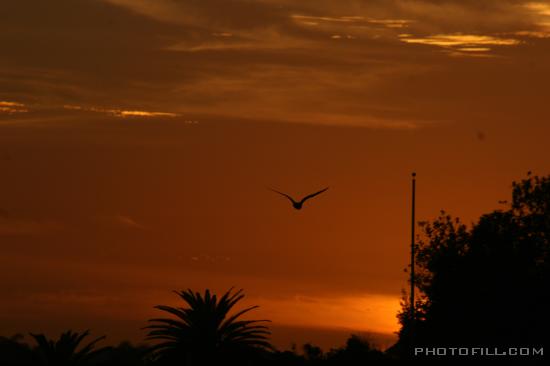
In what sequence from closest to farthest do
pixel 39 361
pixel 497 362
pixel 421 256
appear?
1. pixel 497 362
2. pixel 39 361
3. pixel 421 256

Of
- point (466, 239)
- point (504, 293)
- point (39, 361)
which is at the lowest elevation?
point (39, 361)

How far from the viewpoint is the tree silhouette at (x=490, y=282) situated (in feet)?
270

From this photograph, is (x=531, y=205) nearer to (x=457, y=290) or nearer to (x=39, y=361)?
(x=457, y=290)

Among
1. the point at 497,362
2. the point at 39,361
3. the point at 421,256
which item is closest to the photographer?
the point at 497,362

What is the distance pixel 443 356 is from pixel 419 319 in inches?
326

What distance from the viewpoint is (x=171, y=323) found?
8362 cm

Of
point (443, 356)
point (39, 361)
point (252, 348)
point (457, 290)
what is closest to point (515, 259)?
point (457, 290)

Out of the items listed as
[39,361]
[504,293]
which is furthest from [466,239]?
[39,361]

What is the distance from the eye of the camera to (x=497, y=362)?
80.3m

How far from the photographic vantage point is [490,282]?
282 feet

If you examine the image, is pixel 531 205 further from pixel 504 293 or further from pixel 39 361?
pixel 39 361

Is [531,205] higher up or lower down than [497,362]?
higher up

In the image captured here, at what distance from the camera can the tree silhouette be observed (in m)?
82.2

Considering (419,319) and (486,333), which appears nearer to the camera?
(486,333)
